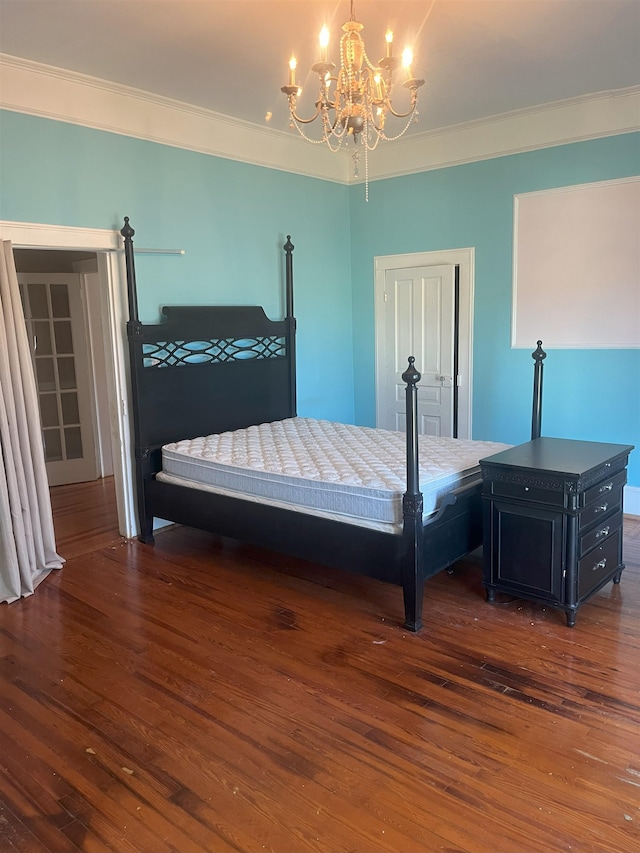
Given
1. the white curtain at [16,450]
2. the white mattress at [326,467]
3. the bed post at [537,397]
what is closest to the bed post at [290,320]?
the white mattress at [326,467]

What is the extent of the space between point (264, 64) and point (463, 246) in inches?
84.0

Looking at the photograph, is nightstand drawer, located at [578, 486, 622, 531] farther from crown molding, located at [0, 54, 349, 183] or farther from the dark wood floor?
crown molding, located at [0, 54, 349, 183]

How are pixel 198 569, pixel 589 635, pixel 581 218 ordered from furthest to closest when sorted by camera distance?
pixel 581 218
pixel 198 569
pixel 589 635

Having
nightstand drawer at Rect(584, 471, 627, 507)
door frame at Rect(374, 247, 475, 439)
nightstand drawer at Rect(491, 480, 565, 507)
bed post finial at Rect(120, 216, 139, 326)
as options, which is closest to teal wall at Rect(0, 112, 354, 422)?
A: bed post finial at Rect(120, 216, 139, 326)

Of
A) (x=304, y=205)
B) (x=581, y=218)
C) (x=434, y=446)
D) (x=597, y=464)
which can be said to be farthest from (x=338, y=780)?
(x=304, y=205)

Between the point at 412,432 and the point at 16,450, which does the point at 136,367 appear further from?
the point at 412,432

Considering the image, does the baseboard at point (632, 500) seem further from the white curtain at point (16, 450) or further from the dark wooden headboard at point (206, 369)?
the white curtain at point (16, 450)

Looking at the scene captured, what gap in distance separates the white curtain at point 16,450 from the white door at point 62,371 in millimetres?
2173

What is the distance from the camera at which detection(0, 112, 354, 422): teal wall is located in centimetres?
378

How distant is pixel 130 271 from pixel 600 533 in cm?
312

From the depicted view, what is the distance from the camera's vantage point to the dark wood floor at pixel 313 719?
6.30 feet

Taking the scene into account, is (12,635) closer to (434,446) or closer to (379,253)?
(434,446)

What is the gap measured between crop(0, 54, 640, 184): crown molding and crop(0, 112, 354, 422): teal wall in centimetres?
8

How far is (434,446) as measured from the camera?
396 centimetres
